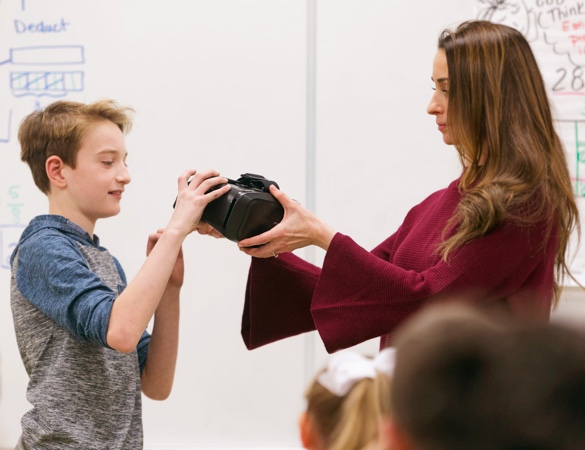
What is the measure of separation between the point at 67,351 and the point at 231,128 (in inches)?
36.6

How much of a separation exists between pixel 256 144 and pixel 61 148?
0.71m

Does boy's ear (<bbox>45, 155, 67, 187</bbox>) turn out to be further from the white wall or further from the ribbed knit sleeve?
the white wall

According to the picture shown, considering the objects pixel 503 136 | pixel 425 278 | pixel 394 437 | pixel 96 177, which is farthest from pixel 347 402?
pixel 96 177

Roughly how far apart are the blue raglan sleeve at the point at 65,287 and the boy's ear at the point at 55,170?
13cm

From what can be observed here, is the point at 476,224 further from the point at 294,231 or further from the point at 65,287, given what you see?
the point at 65,287

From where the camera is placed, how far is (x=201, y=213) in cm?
135

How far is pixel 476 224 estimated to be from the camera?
3.96 feet

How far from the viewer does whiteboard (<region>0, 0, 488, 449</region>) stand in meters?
2.10

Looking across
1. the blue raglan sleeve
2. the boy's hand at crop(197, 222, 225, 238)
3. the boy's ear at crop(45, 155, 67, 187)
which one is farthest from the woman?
the boy's ear at crop(45, 155, 67, 187)

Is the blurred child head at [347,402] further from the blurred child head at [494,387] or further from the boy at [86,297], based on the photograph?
the boy at [86,297]

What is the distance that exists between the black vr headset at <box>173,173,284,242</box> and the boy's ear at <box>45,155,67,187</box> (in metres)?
0.32

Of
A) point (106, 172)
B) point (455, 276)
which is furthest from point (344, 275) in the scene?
point (106, 172)

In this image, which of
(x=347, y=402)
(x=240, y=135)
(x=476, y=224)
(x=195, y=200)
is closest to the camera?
(x=347, y=402)

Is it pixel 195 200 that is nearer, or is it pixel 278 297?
pixel 195 200
